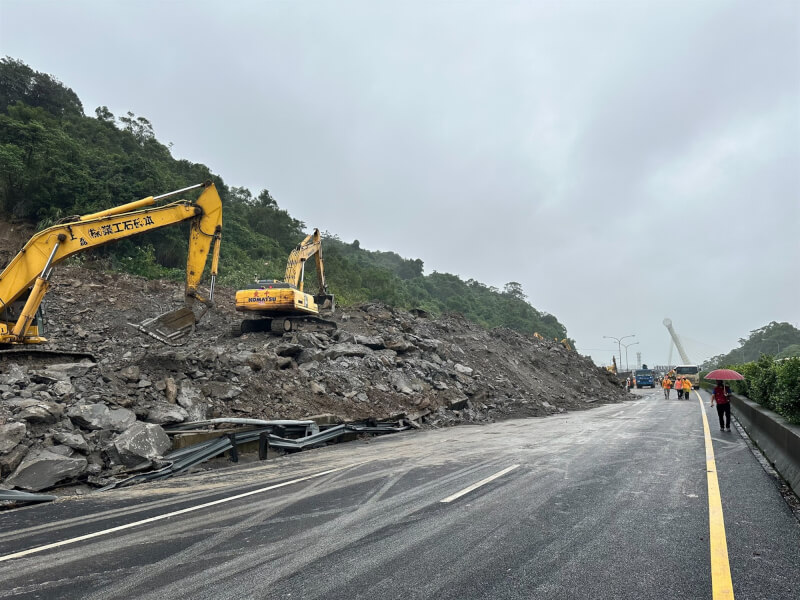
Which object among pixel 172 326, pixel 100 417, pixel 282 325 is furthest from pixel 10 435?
pixel 282 325

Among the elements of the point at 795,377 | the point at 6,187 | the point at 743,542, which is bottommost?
the point at 743,542

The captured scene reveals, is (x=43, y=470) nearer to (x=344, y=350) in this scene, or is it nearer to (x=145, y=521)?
(x=145, y=521)

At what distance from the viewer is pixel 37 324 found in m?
13.5

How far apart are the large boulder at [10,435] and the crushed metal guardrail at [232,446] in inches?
66.5

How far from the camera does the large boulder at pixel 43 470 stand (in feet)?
26.8

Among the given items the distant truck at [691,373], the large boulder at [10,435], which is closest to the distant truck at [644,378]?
the distant truck at [691,373]

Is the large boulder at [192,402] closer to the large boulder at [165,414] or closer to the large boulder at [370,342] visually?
the large boulder at [165,414]

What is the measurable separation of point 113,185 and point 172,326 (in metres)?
26.2

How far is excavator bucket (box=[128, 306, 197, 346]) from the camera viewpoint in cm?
1623

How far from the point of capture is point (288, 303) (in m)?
19.8

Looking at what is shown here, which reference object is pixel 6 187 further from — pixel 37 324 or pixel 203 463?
pixel 203 463

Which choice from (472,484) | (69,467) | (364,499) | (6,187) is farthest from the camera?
(6,187)

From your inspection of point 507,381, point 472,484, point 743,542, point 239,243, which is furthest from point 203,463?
point 239,243

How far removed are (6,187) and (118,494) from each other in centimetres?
3656
